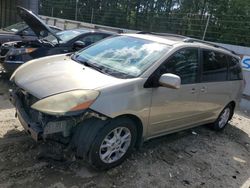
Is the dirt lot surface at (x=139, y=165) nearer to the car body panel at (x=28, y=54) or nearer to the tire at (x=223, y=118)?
the tire at (x=223, y=118)

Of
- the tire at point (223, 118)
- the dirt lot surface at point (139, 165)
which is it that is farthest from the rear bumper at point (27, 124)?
the tire at point (223, 118)

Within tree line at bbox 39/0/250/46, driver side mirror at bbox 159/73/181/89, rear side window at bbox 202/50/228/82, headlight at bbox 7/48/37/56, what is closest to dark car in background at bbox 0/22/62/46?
headlight at bbox 7/48/37/56

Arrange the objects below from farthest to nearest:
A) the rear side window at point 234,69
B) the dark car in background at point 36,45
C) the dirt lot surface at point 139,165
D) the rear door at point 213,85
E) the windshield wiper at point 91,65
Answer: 1. the dark car in background at point 36,45
2. the rear side window at point 234,69
3. the rear door at point 213,85
4. the windshield wiper at point 91,65
5. the dirt lot surface at point 139,165

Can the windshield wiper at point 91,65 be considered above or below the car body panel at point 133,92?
above

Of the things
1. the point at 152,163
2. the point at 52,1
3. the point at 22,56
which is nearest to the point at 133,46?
the point at 152,163

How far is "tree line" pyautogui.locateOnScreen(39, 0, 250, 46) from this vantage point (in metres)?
12.8

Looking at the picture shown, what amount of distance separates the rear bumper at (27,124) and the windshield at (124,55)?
1.06m

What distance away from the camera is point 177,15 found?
15680mm

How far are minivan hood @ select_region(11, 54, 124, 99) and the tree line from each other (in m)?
9.55

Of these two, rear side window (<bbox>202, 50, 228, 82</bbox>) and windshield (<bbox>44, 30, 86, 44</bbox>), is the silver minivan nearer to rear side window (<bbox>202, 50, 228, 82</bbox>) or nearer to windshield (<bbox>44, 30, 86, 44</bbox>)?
rear side window (<bbox>202, 50, 228, 82</bbox>)

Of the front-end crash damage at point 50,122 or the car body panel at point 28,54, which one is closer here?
the front-end crash damage at point 50,122

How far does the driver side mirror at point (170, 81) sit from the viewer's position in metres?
3.75

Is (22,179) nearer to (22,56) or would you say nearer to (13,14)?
(22,56)

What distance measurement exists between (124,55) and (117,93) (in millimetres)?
893
